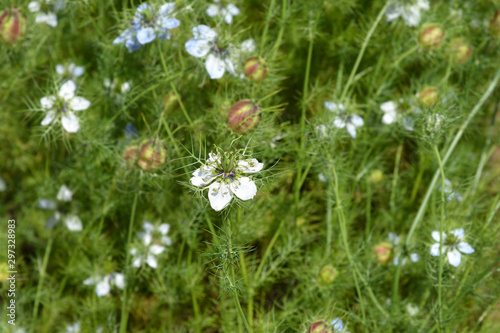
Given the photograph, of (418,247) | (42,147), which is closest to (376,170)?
(418,247)

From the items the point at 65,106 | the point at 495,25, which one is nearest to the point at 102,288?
the point at 65,106

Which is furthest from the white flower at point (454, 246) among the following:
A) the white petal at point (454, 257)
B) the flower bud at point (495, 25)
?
the flower bud at point (495, 25)

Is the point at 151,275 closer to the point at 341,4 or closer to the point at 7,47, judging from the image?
the point at 7,47

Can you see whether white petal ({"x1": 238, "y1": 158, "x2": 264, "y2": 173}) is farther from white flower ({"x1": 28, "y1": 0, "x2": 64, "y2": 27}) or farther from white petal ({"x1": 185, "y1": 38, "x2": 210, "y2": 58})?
white flower ({"x1": 28, "y1": 0, "x2": 64, "y2": 27})

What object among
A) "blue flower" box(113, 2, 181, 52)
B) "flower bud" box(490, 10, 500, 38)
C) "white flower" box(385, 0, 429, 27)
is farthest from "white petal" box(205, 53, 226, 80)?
"flower bud" box(490, 10, 500, 38)

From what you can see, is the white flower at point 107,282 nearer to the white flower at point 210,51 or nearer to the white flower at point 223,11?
the white flower at point 210,51

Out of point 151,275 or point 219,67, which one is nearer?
point 219,67
